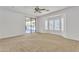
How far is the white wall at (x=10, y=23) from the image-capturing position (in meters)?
2.62

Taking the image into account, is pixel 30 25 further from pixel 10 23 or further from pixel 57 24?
pixel 57 24

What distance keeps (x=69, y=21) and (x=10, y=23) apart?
6.06 feet

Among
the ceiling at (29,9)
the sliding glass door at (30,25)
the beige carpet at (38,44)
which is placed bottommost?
the beige carpet at (38,44)

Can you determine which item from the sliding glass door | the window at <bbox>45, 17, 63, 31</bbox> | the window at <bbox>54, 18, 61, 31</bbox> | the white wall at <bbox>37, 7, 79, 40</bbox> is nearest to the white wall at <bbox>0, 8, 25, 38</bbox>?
the sliding glass door

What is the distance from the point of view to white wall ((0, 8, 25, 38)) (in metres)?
2.62

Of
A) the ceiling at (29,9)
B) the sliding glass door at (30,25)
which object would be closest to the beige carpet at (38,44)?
the sliding glass door at (30,25)

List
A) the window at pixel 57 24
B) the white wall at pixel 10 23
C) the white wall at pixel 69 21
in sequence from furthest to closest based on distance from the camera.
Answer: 1. the white wall at pixel 69 21
2. the window at pixel 57 24
3. the white wall at pixel 10 23

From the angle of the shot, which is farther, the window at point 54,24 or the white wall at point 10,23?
the window at point 54,24

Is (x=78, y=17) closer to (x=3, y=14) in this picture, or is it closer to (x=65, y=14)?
(x=65, y=14)

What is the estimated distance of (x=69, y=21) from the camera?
10.8 ft

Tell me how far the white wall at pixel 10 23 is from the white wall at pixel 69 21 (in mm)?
527

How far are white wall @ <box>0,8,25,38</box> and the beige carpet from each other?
16cm

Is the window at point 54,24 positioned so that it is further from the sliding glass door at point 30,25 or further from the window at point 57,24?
the sliding glass door at point 30,25

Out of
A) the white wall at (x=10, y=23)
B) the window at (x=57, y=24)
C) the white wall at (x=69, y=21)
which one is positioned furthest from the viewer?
the white wall at (x=69, y=21)
